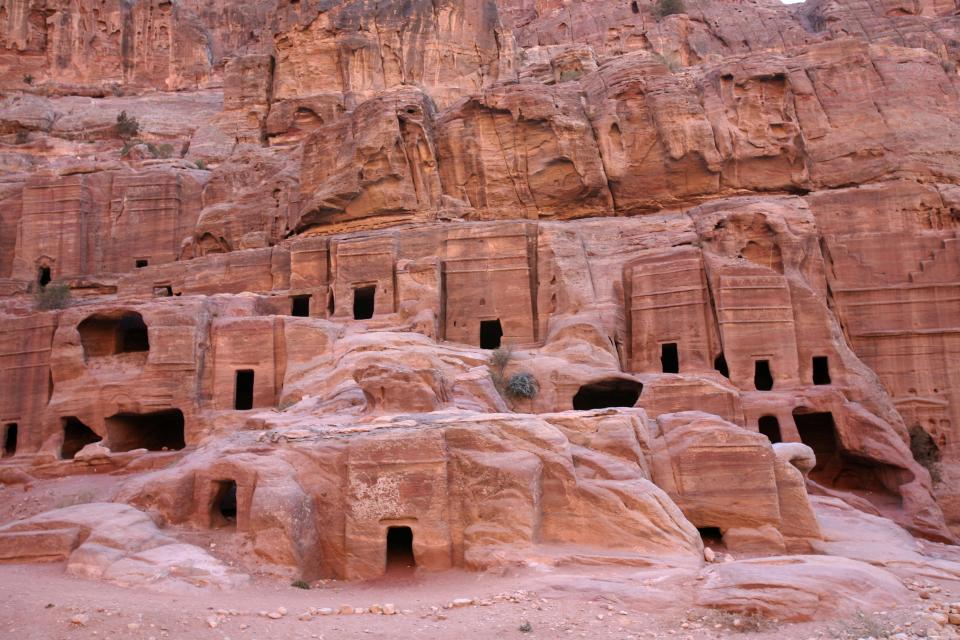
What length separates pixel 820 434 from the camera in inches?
1077

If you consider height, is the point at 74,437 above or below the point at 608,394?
below

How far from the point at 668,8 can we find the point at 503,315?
123 feet

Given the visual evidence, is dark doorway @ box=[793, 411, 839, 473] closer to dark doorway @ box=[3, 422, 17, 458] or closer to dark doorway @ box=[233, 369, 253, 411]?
dark doorway @ box=[233, 369, 253, 411]

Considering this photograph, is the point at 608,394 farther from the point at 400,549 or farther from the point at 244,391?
the point at 244,391

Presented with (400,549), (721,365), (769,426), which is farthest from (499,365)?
(769,426)

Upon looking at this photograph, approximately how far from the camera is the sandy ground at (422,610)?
1146cm

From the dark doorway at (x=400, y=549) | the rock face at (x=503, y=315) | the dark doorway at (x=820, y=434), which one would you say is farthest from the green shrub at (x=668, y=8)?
the dark doorway at (x=400, y=549)

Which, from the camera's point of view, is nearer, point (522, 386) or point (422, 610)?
point (422, 610)

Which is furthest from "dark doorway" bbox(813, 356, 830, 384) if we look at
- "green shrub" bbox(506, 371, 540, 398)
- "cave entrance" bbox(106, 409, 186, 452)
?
"cave entrance" bbox(106, 409, 186, 452)

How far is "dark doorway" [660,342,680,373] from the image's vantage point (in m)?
28.8

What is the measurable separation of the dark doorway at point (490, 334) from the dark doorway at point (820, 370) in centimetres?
1110

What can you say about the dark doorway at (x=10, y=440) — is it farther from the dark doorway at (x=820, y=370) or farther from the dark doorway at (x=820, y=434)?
the dark doorway at (x=820, y=370)

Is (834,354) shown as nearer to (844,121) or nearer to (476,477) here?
(844,121)

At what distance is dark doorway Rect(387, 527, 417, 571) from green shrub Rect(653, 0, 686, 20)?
49.6 meters
